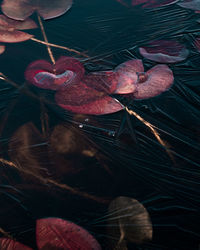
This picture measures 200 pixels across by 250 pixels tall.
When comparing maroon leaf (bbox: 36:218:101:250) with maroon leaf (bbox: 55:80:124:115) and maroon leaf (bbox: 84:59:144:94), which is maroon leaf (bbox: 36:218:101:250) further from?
maroon leaf (bbox: 84:59:144:94)

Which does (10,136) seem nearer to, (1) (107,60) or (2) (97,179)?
(2) (97,179)

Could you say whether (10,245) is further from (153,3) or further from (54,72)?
(153,3)

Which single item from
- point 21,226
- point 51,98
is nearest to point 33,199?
point 21,226

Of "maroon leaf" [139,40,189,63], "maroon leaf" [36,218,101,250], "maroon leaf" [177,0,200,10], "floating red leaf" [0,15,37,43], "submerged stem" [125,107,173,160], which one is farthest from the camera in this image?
"maroon leaf" [177,0,200,10]

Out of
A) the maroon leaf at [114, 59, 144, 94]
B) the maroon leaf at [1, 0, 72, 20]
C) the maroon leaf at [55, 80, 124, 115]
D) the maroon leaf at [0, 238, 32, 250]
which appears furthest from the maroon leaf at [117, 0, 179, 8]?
the maroon leaf at [0, 238, 32, 250]

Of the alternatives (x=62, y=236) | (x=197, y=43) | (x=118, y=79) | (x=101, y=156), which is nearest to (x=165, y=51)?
(x=197, y=43)

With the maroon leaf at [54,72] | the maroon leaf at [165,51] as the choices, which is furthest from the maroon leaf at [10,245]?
the maroon leaf at [165,51]
